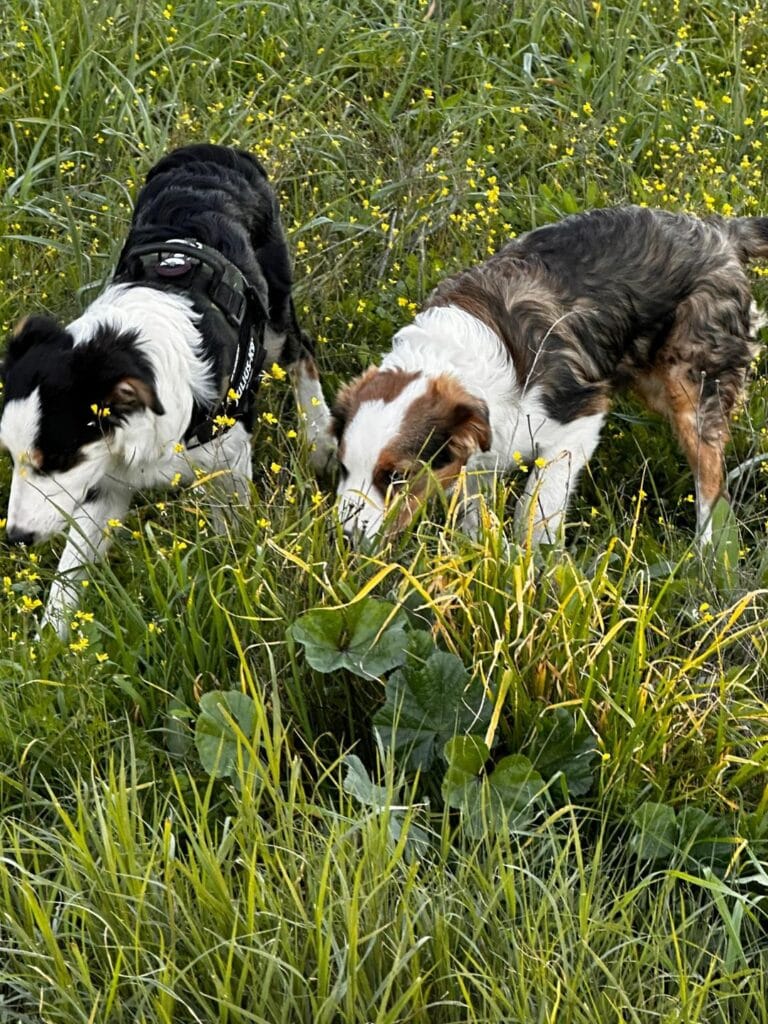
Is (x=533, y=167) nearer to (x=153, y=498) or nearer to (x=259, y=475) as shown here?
(x=259, y=475)

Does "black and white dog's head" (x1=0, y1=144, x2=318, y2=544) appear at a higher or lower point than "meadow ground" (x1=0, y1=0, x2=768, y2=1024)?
higher

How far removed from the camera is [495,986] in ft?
7.44

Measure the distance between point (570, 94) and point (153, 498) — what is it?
301cm

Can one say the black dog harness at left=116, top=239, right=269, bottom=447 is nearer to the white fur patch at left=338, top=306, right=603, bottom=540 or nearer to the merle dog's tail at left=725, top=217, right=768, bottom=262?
the white fur patch at left=338, top=306, right=603, bottom=540

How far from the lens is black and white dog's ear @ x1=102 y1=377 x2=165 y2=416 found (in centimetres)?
370

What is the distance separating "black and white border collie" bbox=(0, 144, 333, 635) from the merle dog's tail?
160 cm

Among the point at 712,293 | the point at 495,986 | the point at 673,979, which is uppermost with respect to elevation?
the point at 712,293

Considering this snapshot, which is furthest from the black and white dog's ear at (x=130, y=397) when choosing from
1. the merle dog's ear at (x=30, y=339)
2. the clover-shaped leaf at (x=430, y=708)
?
the clover-shaped leaf at (x=430, y=708)

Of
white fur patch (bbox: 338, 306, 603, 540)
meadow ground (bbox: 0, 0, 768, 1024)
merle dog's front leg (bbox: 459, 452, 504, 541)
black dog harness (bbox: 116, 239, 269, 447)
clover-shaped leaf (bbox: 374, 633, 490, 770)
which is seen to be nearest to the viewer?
meadow ground (bbox: 0, 0, 768, 1024)

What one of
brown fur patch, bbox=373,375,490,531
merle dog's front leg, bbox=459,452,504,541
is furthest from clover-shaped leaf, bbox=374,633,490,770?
brown fur patch, bbox=373,375,490,531

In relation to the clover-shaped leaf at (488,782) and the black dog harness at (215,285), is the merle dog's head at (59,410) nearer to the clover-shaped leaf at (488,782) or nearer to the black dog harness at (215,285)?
the black dog harness at (215,285)

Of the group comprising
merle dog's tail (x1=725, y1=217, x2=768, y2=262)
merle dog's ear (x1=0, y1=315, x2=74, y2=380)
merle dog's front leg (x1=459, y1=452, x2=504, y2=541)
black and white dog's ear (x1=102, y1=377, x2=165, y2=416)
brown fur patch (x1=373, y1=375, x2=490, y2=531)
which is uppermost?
Answer: merle dog's ear (x1=0, y1=315, x2=74, y2=380)

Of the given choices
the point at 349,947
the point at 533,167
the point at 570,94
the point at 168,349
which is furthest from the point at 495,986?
the point at 570,94

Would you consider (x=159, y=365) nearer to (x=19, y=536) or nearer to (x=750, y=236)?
(x=19, y=536)
